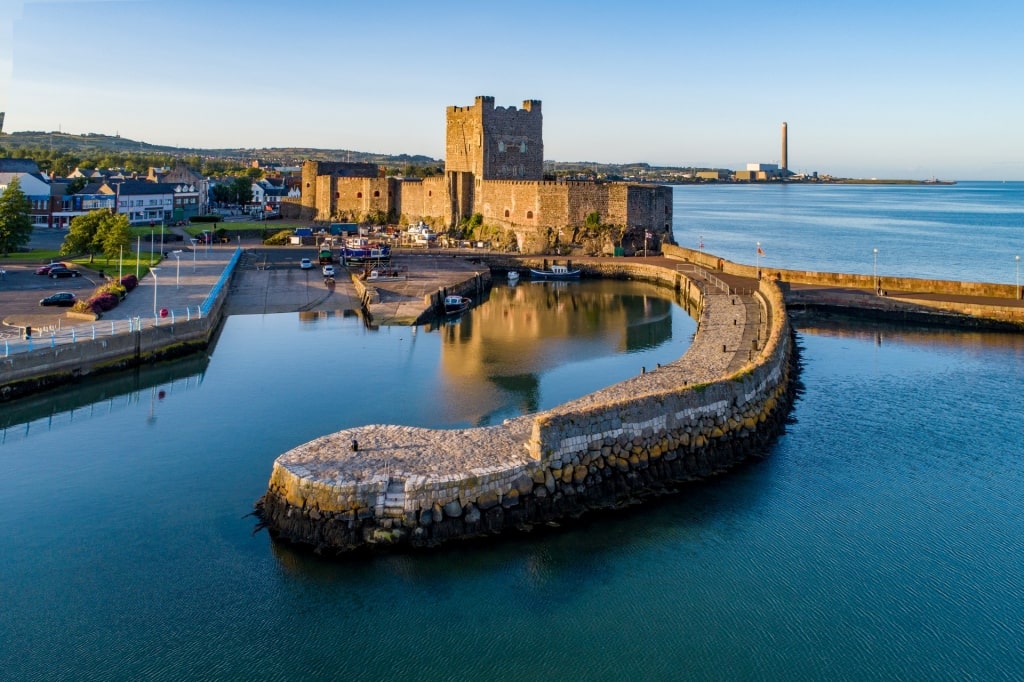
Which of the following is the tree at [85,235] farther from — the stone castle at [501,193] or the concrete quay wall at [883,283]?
the concrete quay wall at [883,283]

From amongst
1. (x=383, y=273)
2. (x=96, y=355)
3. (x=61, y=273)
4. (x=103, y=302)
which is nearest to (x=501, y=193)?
(x=383, y=273)

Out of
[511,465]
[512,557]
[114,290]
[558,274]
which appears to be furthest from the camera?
[558,274]

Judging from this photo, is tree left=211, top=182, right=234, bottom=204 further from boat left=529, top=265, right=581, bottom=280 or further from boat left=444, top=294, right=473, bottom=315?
boat left=444, top=294, right=473, bottom=315

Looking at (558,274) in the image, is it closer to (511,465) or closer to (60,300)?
(60,300)

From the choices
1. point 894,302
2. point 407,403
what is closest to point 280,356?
point 407,403

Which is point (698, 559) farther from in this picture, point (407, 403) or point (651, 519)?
point (407, 403)

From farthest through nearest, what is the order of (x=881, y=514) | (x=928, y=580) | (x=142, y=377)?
(x=142, y=377) < (x=881, y=514) < (x=928, y=580)

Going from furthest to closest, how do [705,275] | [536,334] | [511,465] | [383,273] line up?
[383,273], [705,275], [536,334], [511,465]
